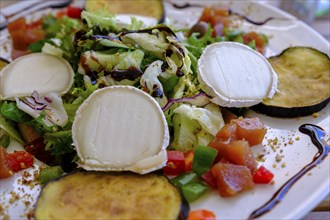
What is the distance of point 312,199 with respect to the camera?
8.04 feet

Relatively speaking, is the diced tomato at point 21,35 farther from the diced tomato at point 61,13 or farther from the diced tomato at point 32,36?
the diced tomato at point 61,13

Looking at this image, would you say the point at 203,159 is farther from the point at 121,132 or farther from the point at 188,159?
the point at 121,132

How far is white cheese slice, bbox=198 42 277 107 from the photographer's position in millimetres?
3164

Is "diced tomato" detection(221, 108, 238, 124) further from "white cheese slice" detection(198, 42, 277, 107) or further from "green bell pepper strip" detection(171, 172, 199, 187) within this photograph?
"green bell pepper strip" detection(171, 172, 199, 187)

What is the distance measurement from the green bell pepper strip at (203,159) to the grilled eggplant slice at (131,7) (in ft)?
7.64

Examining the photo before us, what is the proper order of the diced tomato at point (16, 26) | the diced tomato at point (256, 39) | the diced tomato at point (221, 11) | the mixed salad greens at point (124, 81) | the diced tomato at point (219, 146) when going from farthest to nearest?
the diced tomato at point (221, 11)
the diced tomato at point (16, 26)
the diced tomato at point (256, 39)
the mixed salad greens at point (124, 81)
the diced tomato at point (219, 146)

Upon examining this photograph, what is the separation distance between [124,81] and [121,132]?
0.65 m

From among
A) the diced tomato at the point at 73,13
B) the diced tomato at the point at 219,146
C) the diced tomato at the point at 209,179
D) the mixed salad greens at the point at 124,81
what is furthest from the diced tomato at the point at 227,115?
the diced tomato at the point at 73,13

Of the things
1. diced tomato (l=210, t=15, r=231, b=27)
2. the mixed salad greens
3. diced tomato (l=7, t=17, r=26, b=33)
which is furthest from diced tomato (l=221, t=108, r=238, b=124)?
diced tomato (l=7, t=17, r=26, b=33)

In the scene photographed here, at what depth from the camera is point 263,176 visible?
→ 2629 mm

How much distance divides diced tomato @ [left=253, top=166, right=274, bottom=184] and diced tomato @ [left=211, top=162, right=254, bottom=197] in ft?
0.24

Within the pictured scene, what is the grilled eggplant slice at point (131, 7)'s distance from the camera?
4727 millimetres

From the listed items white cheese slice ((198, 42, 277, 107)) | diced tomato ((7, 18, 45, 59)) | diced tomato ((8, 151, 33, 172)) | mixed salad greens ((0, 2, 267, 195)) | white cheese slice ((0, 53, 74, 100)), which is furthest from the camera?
diced tomato ((7, 18, 45, 59))

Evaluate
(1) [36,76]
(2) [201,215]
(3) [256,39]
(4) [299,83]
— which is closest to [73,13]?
(1) [36,76]
